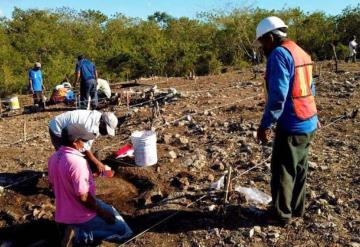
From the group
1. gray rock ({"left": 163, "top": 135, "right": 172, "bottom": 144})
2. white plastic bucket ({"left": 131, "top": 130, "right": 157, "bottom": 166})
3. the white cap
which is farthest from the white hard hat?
gray rock ({"left": 163, "top": 135, "right": 172, "bottom": 144})

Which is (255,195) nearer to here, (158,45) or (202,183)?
(202,183)

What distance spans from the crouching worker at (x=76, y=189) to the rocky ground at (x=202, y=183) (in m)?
0.31

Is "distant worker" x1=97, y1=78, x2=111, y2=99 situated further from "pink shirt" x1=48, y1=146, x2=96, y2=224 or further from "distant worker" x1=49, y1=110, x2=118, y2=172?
"pink shirt" x1=48, y1=146, x2=96, y2=224

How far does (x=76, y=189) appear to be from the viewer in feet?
10.6

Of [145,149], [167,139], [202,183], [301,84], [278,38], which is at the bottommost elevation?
[202,183]

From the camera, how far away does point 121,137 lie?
7.68 meters

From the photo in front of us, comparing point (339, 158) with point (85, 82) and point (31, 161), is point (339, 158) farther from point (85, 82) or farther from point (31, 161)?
point (85, 82)

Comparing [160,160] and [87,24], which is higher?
[87,24]

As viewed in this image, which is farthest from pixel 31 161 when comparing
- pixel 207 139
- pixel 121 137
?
pixel 207 139

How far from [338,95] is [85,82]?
5551mm

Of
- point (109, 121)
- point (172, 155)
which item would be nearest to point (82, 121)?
point (109, 121)

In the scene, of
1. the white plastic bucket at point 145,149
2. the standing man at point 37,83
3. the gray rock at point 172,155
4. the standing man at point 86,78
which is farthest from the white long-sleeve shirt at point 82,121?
the standing man at point 37,83

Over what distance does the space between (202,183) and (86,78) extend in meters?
5.58

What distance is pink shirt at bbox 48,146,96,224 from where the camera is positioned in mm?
3213
